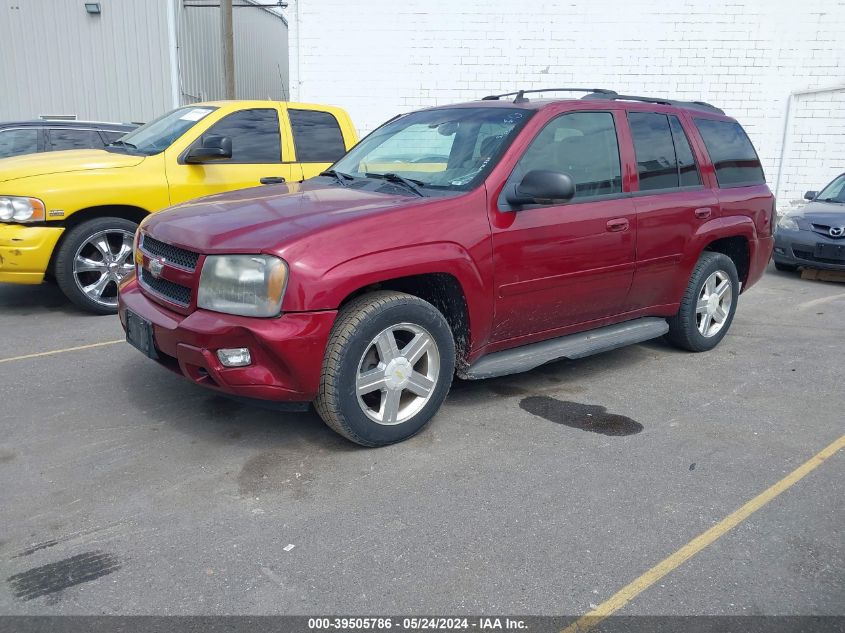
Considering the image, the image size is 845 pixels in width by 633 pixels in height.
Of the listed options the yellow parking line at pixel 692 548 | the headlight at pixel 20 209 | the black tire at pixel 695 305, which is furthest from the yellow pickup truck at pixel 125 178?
the yellow parking line at pixel 692 548

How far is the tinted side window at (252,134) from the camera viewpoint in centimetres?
689

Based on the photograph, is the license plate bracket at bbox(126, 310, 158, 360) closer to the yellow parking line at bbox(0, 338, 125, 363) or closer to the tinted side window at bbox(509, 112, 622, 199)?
the yellow parking line at bbox(0, 338, 125, 363)

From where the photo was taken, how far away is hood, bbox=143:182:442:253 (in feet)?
11.5

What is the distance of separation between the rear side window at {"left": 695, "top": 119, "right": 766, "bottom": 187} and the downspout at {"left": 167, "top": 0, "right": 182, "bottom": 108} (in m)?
12.9

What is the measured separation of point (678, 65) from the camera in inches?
532

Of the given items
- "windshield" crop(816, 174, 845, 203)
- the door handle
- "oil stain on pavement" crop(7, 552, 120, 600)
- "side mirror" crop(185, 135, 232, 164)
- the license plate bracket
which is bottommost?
"oil stain on pavement" crop(7, 552, 120, 600)

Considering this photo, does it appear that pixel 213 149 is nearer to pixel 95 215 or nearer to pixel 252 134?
pixel 252 134

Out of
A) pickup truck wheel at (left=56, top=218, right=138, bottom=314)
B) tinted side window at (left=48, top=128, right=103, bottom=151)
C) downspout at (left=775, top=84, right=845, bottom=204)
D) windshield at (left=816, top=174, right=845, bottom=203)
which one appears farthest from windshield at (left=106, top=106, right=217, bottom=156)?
downspout at (left=775, top=84, right=845, bottom=204)

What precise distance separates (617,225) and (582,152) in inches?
20.3

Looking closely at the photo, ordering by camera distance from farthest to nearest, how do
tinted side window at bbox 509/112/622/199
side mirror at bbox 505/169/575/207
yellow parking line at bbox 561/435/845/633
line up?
tinted side window at bbox 509/112/622/199
side mirror at bbox 505/169/575/207
yellow parking line at bbox 561/435/845/633

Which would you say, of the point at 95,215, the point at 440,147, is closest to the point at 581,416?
the point at 440,147

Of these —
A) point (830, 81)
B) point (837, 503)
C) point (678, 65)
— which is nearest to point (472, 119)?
point (837, 503)

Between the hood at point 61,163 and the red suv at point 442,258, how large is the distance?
2.41 meters

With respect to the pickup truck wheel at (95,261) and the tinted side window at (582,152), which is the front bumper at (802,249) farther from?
the pickup truck wheel at (95,261)
